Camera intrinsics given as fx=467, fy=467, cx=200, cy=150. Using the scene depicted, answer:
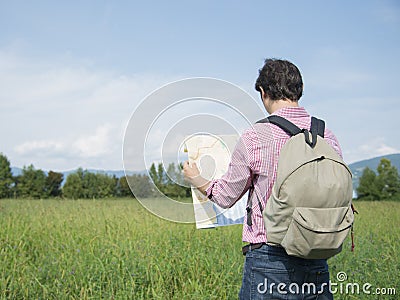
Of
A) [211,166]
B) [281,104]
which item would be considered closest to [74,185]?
[211,166]

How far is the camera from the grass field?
3.90 metres

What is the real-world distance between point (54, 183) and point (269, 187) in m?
21.0

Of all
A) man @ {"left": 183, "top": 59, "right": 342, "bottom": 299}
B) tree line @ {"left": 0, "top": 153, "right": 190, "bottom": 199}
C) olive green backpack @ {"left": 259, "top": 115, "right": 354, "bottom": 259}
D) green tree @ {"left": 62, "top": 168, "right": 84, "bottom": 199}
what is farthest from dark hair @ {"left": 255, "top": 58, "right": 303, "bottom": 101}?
green tree @ {"left": 62, "top": 168, "right": 84, "bottom": 199}

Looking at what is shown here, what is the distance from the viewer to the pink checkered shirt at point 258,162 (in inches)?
74.5

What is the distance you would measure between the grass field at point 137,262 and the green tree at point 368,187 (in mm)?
16908

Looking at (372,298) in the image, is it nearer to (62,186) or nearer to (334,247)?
(334,247)

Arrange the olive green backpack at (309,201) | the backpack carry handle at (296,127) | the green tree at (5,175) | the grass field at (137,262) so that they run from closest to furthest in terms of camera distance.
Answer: the olive green backpack at (309,201) → the backpack carry handle at (296,127) → the grass field at (137,262) → the green tree at (5,175)

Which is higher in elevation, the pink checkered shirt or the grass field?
the pink checkered shirt

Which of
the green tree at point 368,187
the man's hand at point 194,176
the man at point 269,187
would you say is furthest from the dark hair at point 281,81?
the green tree at point 368,187

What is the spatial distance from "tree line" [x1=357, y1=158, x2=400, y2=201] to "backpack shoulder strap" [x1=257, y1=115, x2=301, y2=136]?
21.5 metres

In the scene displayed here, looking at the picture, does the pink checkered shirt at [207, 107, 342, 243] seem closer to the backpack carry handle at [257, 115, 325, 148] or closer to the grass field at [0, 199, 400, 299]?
the backpack carry handle at [257, 115, 325, 148]

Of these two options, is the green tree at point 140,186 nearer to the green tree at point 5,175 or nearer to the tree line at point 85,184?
the tree line at point 85,184

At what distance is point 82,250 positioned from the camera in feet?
16.6

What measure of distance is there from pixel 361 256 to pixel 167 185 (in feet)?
10.7
